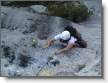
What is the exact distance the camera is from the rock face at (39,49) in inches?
70.7

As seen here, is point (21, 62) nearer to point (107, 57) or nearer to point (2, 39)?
point (2, 39)

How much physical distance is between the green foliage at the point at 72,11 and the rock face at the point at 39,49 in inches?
1.4

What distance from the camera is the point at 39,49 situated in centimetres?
182

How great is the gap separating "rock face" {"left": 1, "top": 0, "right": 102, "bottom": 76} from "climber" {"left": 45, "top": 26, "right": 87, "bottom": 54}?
0.08 feet

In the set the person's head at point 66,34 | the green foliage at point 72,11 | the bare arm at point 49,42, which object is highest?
the green foliage at point 72,11

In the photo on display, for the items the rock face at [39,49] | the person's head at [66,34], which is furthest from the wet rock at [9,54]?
the person's head at [66,34]

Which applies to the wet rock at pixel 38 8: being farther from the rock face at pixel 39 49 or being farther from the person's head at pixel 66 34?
the person's head at pixel 66 34

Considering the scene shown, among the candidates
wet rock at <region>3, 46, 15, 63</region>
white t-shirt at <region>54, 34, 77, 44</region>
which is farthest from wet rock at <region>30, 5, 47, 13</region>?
wet rock at <region>3, 46, 15, 63</region>

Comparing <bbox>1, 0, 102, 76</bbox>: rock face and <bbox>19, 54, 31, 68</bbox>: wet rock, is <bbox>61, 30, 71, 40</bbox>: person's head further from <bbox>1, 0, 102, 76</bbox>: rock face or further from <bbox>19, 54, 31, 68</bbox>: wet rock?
<bbox>19, 54, 31, 68</bbox>: wet rock

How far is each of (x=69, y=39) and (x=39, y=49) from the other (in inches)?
8.2

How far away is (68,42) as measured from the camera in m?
1.81

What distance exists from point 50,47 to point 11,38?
10.4 inches

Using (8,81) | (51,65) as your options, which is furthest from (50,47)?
(8,81)

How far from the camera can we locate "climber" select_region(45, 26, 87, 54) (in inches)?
71.1
